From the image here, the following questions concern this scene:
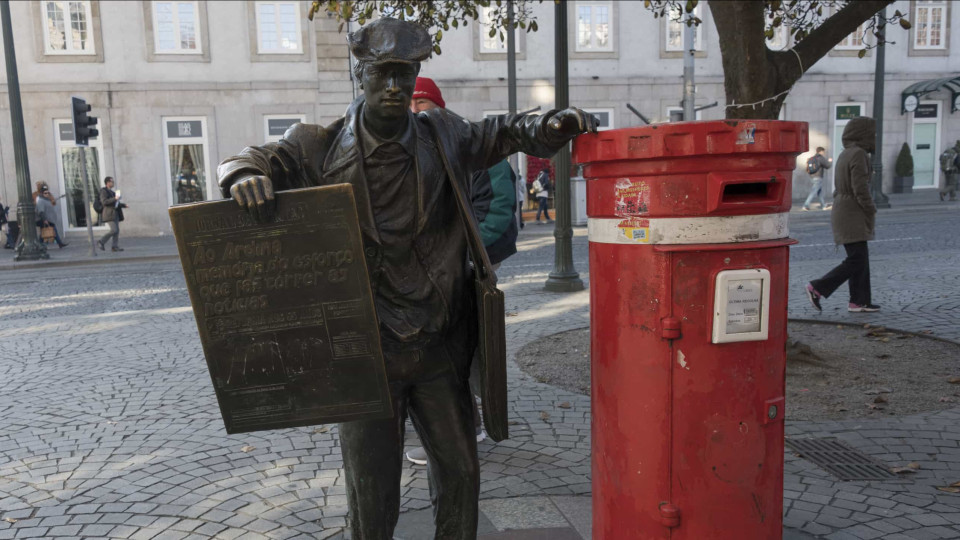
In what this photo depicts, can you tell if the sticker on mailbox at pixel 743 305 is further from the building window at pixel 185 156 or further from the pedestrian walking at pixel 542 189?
the building window at pixel 185 156

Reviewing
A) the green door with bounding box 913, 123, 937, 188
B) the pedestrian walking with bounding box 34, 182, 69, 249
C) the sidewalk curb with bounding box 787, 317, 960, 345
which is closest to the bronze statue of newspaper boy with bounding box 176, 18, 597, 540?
the sidewalk curb with bounding box 787, 317, 960, 345

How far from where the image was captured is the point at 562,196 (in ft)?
30.6

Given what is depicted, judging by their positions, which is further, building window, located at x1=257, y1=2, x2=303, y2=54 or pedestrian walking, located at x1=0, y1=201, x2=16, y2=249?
building window, located at x1=257, y1=2, x2=303, y2=54

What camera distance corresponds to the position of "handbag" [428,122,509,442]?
2.43 meters

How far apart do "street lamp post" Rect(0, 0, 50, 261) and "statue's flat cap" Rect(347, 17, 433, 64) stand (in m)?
16.8

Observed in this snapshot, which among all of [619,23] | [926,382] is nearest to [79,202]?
[619,23]

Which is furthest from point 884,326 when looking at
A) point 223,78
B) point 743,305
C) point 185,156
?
point 185,156

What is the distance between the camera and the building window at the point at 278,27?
22828 mm

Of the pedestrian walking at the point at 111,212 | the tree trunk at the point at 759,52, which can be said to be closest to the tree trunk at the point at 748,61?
the tree trunk at the point at 759,52

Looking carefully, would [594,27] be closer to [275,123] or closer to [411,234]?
[275,123]

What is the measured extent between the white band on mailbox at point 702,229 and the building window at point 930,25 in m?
29.0

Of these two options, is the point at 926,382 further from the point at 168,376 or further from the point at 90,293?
the point at 90,293

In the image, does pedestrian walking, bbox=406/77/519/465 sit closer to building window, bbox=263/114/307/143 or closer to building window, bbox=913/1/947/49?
building window, bbox=263/114/307/143

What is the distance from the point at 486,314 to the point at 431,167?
497mm
